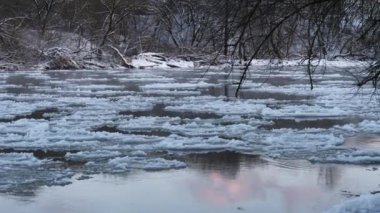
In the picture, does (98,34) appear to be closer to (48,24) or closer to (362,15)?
(48,24)

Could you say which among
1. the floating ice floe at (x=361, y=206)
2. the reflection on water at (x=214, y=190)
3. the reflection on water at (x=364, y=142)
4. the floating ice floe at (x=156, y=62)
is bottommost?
the reflection on water at (x=214, y=190)

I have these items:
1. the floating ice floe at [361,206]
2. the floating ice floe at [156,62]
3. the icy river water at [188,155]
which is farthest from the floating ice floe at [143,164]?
the floating ice floe at [156,62]

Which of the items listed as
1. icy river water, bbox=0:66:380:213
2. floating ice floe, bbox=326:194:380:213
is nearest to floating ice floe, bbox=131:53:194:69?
icy river water, bbox=0:66:380:213

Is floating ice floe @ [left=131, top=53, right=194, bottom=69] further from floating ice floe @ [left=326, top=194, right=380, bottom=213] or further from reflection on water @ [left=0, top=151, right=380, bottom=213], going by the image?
floating ice floe @ [left=326, top=194, right=380, bottom=213]

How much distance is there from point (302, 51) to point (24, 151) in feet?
17.8

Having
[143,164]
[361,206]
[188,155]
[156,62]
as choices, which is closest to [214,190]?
[143,164]

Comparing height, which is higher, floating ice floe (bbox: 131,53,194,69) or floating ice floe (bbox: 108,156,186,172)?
floating ice floe (bbox: 131,53,194,69)

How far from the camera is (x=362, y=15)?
6.31 m

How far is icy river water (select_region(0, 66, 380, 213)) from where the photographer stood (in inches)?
294

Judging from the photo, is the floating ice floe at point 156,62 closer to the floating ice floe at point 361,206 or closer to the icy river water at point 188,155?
the icy river water at point 188,155

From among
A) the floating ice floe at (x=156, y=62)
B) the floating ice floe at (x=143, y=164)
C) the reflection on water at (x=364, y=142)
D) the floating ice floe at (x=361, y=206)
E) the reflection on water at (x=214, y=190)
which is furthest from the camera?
the floating ice floe at (x=156, y=62)

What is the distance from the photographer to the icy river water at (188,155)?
748 cm

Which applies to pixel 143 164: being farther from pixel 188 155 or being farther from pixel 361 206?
pixel 361 206

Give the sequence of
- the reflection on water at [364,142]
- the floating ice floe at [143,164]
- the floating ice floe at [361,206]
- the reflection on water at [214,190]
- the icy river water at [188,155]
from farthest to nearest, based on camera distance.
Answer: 1. the reflection on water at [364,142]
2. the floating ice floe at [143,164]
3. the icy river water at [188,155]
4. the reflection on water at [214,190]
5. the floating ice floe at [361,206]
